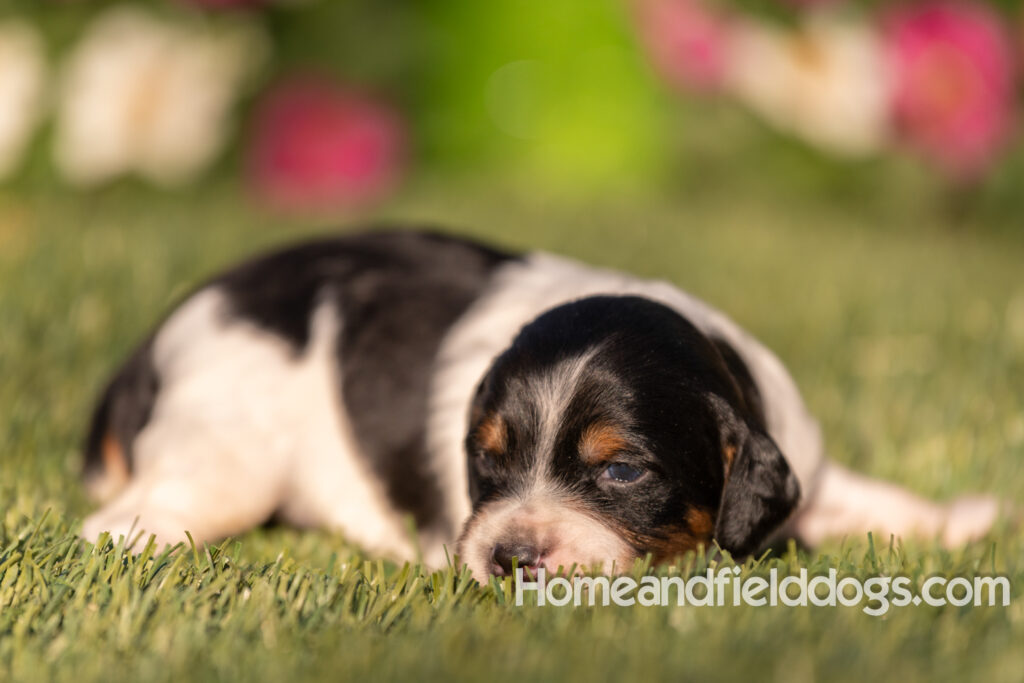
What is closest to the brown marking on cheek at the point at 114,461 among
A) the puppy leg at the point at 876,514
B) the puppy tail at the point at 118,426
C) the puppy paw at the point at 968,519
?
the puppy tail at the point at 118,426

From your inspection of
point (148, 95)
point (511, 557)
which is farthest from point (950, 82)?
point (511, 557)

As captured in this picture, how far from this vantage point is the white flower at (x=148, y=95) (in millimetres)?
7895

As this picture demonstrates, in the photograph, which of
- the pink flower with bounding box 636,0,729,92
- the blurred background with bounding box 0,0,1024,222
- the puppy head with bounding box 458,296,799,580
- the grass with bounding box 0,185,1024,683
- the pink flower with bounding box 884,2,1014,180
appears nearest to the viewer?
the grass with bounding box 0,185,1024,683

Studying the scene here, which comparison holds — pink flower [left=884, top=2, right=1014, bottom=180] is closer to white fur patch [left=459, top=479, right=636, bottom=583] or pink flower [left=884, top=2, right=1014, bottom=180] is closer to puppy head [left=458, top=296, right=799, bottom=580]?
puppy head [left=458, top=296, right=799, bottom=580]

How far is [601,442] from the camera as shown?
120 inches

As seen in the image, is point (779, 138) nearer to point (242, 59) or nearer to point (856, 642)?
point (242, 59)

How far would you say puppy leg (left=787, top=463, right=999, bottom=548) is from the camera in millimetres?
3814

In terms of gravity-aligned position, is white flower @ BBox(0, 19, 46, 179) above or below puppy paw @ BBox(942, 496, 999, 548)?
above

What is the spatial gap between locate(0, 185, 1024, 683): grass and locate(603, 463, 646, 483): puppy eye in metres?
0.28

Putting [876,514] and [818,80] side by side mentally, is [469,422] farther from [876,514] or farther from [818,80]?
[818,80]

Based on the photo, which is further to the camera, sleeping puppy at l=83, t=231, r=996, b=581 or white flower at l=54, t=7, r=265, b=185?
white flower at l=54, t=7, r=265, b=185

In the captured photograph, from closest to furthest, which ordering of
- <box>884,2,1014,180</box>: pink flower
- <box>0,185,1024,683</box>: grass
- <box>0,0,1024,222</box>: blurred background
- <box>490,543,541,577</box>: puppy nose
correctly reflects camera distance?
1. <box>0,185,1024,683</box>: grass
2. <box>490,543,541,577</box>: puppy nose
3. <box>0,0,1024,222</box>: blurred background
4. <box>884,2,1014,180</box>: pink flower

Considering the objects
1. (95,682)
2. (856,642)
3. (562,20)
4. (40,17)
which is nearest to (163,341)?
(95,682)

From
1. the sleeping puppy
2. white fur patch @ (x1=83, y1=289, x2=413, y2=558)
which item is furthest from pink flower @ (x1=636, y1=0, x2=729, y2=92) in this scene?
white fur patch @ (x1=83, y1=289, x2=413, y2=558)
